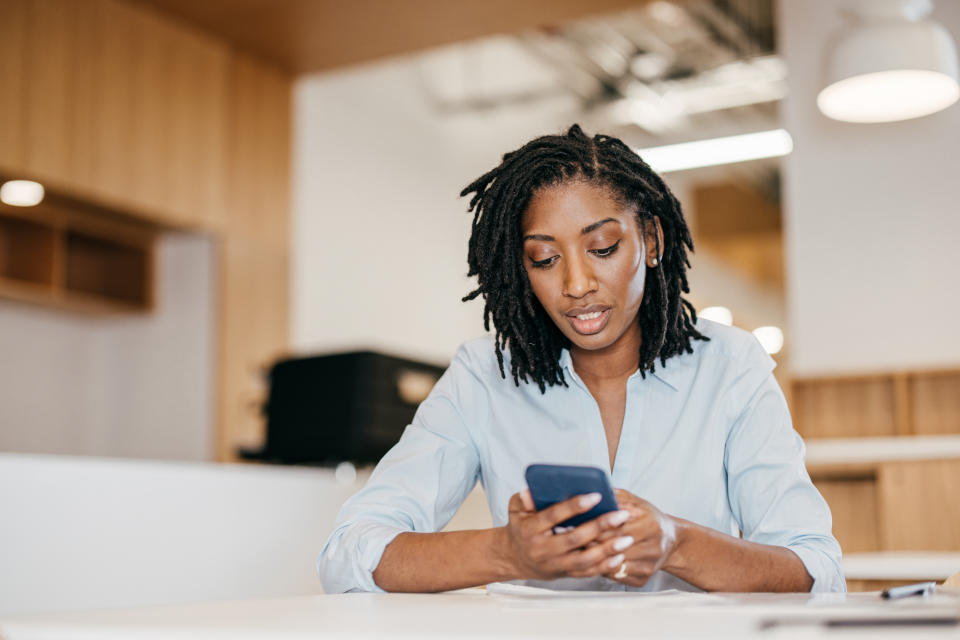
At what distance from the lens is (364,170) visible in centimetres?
609

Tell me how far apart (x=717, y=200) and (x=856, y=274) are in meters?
5.80

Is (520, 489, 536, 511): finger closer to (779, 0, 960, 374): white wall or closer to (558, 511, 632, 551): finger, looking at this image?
(558, 511, 632, 551): finger

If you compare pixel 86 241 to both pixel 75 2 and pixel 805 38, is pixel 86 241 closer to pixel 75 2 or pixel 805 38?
pixel 75 2

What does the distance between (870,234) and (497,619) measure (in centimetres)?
321

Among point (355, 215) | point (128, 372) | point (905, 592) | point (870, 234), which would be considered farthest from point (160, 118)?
point (905, 592)

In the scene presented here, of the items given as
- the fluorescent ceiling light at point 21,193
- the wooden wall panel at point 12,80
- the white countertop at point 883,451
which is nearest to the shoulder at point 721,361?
the white countertop at point 883,451

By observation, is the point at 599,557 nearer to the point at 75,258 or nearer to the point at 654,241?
the point at 654,241

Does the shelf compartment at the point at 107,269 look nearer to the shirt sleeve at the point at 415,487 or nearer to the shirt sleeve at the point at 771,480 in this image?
the shirt sleeve at the point at 415,487

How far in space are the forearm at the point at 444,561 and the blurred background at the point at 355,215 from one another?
78 centimetres

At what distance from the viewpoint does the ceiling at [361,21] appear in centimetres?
438

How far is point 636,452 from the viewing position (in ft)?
4.50

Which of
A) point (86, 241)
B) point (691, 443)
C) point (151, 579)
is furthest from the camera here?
point (86, 241)

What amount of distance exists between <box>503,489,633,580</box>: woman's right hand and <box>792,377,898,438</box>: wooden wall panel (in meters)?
2.77

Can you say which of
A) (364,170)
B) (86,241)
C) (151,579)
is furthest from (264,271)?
(151,579)
